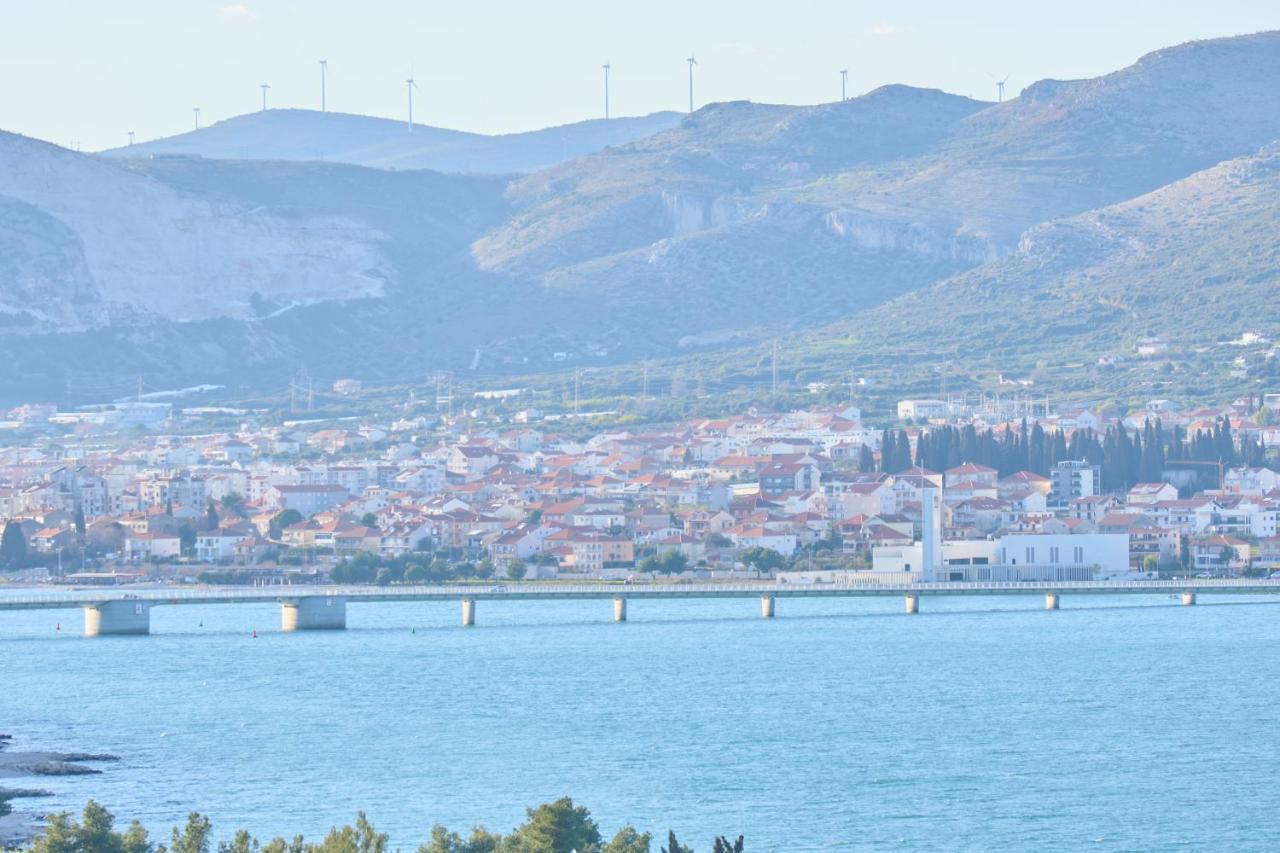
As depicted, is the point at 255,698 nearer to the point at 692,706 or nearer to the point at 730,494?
the point at 692,706

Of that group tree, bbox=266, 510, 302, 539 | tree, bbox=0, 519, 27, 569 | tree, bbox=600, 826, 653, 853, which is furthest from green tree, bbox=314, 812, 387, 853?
tree, bbox=266, 510, 302, 539

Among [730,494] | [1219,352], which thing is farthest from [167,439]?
[1219,352]

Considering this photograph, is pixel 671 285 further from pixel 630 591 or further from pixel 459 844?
pixel 459 844

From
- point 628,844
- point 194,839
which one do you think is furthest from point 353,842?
point 628,844

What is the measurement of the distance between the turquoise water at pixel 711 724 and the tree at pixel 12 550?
16.9m

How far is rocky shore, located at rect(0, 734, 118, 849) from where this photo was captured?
44.5m

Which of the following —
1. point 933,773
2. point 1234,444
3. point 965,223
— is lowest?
point 933,773

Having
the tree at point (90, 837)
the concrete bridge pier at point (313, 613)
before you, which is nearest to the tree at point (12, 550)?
the concrete bridge pier at point (313, 613)

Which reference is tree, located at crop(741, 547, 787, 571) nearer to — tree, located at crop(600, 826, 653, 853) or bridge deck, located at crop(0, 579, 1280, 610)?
bridge deck, located at crop(0, 579, 1280, 610)

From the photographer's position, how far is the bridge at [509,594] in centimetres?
8075

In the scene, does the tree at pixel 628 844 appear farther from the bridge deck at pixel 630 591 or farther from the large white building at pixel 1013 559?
the large white building at pixel 1013 559

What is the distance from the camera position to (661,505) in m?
120

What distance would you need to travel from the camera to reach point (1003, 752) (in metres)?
53.6

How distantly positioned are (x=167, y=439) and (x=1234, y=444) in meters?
52.6
